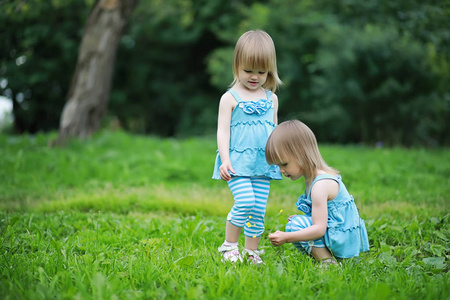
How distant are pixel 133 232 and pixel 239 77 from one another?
4.96 feet

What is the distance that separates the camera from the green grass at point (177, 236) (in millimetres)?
2389

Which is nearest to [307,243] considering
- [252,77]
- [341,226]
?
[341,226]

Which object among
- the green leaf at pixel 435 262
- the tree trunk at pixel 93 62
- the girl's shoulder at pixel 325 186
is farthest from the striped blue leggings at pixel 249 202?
the tree trunk at pixel 93 62

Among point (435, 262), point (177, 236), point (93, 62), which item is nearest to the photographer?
point (435, 262)

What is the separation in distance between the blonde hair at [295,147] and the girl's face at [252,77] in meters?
0.44

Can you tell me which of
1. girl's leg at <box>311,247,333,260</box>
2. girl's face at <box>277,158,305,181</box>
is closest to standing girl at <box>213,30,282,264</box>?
girl's face at <box>277,158,305,181</box>

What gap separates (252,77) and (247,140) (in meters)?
0.45

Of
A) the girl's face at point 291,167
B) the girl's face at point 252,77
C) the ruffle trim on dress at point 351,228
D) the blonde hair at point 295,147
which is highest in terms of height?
the girl's face at point 252,77

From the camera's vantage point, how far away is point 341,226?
286 centimetres

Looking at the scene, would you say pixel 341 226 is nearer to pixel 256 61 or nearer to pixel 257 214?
pixel 257 214

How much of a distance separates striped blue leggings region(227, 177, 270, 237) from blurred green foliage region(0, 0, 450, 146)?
3.31 metres

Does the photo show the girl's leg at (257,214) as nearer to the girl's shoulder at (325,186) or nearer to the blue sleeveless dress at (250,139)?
the blue sleeveless dress at (250,139)

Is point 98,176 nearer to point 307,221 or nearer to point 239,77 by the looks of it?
point 239,77

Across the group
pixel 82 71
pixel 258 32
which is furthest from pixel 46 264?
pixel 82 71
